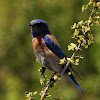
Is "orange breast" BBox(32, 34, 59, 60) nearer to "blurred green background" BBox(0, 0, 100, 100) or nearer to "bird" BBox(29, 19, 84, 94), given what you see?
"bird" BBox(29, 19, 84, 94)

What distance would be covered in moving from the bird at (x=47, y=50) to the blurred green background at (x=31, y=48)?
2.61 meters

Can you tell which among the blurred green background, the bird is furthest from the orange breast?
the blurred green background

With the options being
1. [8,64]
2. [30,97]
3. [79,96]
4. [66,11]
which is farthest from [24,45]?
[30,97]

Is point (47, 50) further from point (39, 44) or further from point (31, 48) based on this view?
point (31, 48)

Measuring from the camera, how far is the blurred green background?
23.4 feet

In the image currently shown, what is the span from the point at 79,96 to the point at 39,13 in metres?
2.37

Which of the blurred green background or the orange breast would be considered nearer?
the orange breast

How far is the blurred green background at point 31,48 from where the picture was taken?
281 inches

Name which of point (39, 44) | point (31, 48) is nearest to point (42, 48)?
point (39, 44)

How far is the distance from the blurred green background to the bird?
103 inches

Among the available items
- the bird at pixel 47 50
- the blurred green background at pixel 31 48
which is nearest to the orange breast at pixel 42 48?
the bird at pixel 47 50

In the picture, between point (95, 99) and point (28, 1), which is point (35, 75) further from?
point (28, 1)

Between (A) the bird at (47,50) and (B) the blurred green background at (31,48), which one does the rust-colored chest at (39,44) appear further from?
(B) the blurred green background at (31,48)

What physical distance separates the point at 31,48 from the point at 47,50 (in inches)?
144
